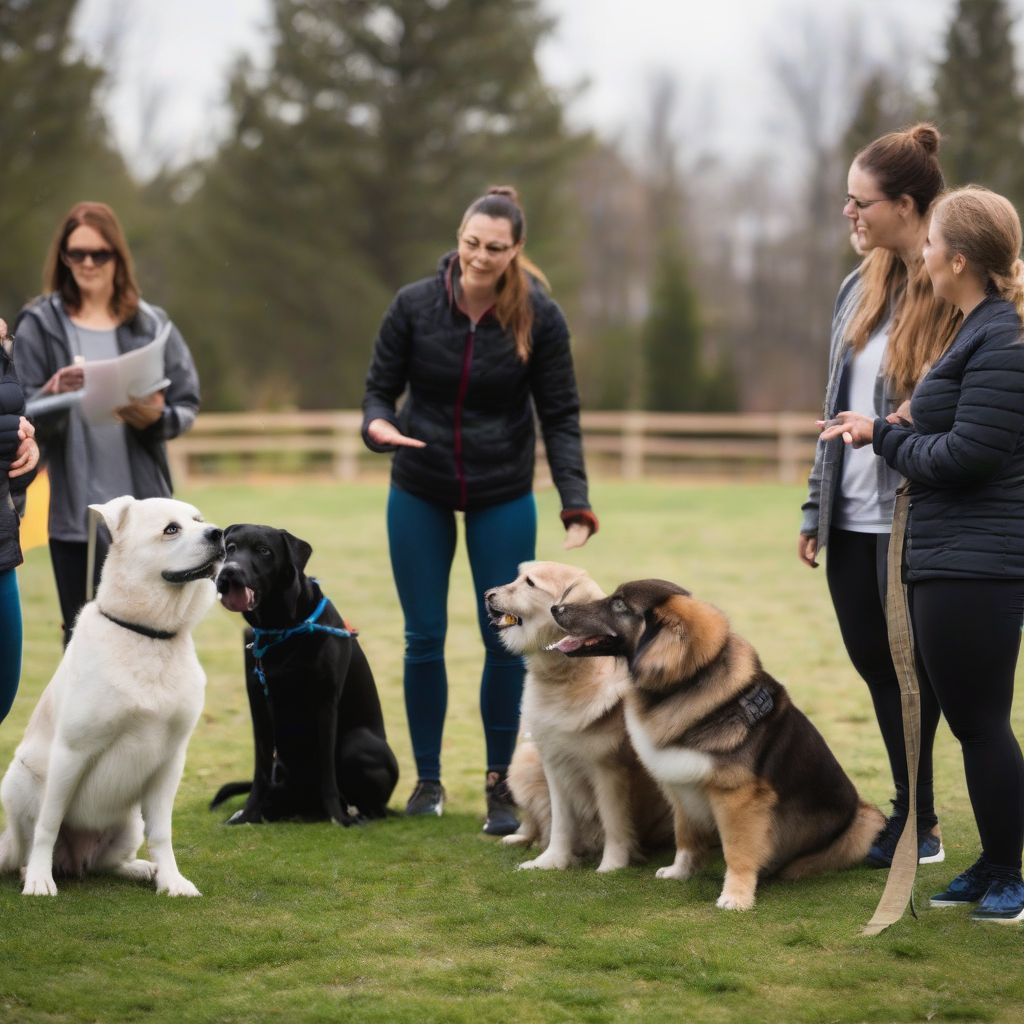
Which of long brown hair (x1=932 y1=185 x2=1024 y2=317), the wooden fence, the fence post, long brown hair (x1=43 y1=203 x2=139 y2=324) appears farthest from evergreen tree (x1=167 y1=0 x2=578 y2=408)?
long brown hair (x1=932 y1=185 x2=1024 y2=317)

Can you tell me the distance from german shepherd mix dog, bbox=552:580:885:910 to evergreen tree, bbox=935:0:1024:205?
22672 mm

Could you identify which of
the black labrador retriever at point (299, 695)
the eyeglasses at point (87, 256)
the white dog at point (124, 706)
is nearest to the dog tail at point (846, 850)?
the black labrador retriever at point (299, 695)

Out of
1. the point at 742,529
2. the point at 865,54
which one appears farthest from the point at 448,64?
the point at 742,529

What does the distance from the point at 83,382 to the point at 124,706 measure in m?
1.45

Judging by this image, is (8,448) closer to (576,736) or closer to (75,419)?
(75,419)

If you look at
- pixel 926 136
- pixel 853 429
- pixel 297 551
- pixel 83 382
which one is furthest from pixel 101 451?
pixel 926 136

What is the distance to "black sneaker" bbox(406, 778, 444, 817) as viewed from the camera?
197 inches

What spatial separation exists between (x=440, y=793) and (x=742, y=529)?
10417 mm

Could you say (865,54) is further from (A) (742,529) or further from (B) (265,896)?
(B) (265,896)

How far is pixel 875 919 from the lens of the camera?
3482 millimetres

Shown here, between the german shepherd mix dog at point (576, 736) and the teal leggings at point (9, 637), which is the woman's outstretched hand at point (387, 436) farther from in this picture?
the teal leggings at point (9, 637)

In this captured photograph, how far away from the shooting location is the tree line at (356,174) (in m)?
24.6

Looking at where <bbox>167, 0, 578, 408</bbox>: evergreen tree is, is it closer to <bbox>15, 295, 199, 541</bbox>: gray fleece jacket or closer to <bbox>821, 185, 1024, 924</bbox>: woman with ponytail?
<bbox>15, 295, 199, 541</bbox>: gray fleece jacket

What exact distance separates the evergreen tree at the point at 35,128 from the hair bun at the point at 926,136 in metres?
22.1
